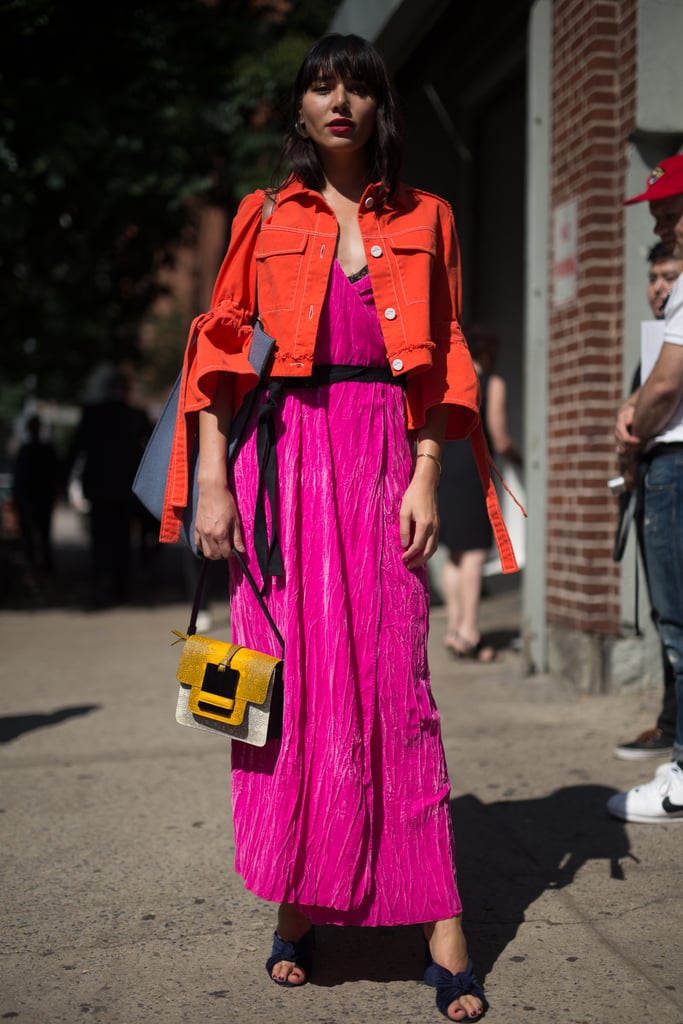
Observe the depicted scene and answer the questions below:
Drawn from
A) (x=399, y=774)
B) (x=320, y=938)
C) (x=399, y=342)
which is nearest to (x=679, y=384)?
(x=399, y=342)

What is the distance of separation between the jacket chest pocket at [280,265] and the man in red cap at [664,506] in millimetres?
1461

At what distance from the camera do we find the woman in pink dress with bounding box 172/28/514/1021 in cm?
264

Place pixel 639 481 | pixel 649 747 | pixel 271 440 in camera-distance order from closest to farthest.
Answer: pixel 271 440 < pixel 639 481 < pixel 649 747

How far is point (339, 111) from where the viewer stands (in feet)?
8.82

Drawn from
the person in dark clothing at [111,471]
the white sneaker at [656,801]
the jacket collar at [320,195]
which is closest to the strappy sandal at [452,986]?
the white sneaker at [656,801]

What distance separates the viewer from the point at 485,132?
991 cm

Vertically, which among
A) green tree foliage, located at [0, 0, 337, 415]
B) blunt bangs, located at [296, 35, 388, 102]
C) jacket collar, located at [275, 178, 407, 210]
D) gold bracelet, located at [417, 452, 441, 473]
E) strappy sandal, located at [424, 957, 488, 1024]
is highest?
green tree foliage, located at [0, 0, 337, 415]

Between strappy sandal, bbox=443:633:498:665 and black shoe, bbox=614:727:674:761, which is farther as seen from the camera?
strappy sandal, bbox=443:633:498:665

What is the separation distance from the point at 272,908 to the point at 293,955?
518 mm

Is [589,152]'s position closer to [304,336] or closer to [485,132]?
[304,336]

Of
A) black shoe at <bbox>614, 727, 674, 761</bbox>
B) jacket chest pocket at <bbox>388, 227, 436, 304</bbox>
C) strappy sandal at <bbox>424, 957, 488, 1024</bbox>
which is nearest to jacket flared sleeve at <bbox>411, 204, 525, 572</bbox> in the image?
jacket chest pocket at <bbox>388, 227, 436, 304</bbox>

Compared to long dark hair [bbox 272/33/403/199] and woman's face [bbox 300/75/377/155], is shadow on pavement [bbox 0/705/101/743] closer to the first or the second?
long dark hair [bbox 272/33/403/199]

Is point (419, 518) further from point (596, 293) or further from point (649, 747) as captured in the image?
point (596, 293)

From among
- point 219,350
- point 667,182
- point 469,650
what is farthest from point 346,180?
point 469,650
